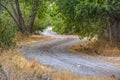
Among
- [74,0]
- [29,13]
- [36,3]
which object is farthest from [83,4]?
[29,13]

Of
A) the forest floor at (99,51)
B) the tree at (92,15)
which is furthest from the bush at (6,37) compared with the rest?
the forest floor at (99,51)

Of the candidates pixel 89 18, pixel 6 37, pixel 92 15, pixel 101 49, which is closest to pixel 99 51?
pixel 101 49

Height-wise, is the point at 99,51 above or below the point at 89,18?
below

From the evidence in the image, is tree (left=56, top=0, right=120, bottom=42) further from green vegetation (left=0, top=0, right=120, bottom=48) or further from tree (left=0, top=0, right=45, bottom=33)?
tree (left=0, top=0, right=45, bottom=33)

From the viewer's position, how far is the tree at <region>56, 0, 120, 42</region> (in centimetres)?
2678

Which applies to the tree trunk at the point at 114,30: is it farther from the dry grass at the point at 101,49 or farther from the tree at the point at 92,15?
the dry grass at the point at 101,49

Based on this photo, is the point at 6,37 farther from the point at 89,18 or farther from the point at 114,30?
the point at 114,30

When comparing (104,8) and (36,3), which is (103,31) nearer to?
(104,8)

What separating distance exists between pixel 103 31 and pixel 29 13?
66.7 ft

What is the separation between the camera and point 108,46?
101 ft

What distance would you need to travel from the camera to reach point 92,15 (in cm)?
2820

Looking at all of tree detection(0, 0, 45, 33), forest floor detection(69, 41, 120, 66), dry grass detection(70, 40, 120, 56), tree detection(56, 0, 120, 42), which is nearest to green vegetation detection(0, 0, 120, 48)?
tree detection(56, 0, 120, 42)

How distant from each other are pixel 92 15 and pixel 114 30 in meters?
4.19

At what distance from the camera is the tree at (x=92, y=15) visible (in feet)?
87.9
